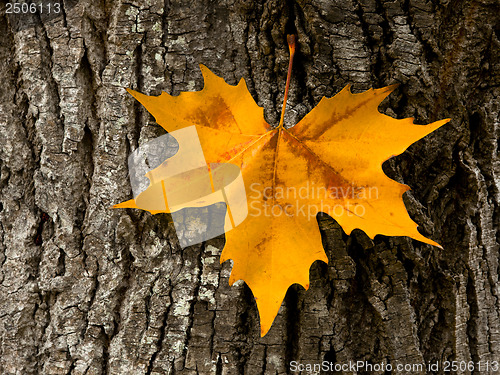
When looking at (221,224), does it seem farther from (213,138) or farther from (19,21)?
(19,21)

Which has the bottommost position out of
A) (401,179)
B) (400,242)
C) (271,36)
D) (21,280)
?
(21,280)

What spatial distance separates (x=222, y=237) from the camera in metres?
1.13

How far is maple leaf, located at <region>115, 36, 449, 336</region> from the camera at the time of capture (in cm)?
95

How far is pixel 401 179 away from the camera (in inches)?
45.1

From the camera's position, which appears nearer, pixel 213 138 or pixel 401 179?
pixel 213 138

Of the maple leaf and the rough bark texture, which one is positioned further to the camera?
the rough bark texture

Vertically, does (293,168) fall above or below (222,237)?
above

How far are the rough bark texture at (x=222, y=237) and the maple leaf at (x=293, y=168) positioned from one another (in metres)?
0.13

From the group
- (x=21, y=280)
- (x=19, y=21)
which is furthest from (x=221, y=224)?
(x=19, y=21)

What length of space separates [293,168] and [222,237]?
0.31 metres

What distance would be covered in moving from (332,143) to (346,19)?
39 cm

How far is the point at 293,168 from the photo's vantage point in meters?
1.00

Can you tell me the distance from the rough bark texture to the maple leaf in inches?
5.2

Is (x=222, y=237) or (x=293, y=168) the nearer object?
(x=293, y=168)
